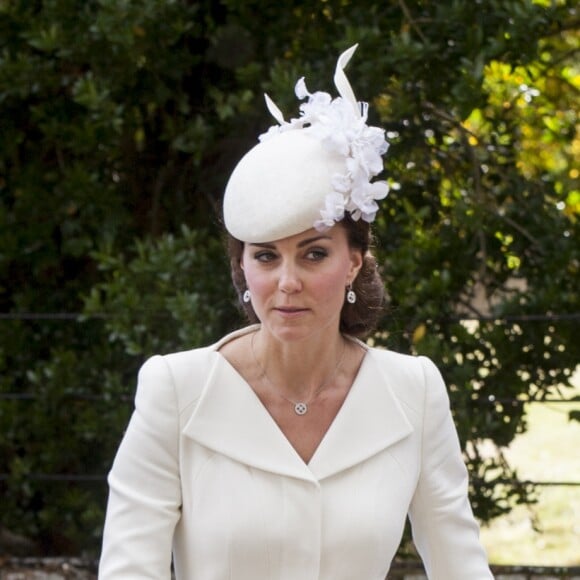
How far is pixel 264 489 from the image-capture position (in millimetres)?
2900

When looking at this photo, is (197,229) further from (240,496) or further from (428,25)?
(240,496)

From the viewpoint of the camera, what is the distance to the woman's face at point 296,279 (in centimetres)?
283

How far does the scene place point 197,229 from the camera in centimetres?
583

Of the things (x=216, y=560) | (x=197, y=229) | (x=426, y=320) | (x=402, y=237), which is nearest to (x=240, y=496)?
(x=216, y=560)

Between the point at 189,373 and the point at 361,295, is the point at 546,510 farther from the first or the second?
the point at 189,373

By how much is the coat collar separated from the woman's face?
0.57 feet

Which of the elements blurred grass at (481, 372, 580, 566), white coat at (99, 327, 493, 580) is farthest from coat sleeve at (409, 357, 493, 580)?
blurred grass at (481, 372, 580, 566)

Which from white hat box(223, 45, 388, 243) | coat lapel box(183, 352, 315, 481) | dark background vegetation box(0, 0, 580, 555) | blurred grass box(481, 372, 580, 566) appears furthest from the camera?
blurred grass box(481, 372, 580, 566)

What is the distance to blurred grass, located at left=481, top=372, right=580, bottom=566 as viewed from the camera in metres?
8.02

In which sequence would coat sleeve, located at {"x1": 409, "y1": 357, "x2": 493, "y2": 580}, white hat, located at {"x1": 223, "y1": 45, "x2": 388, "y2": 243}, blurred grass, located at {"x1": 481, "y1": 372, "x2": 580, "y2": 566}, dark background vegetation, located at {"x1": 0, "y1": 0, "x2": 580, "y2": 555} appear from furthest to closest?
blurred grass, located at {"x1": 481, "y1": 372, "x2": 580, "y2": 566}
dark background vegetation, located at {"x1": 0, "y1": 0, "x2": 580, "y2": 555}
coat sleeve, located at {"x1": 409, "y1": 357, "x2": 493, "y2": 580}
white hat, located at {"x1": 223, "y1": 45, "x2": 388, "y2": 243}

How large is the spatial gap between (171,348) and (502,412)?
127 centimetres

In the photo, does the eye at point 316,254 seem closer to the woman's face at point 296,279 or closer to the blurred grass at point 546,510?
the woman's face at point 296,279

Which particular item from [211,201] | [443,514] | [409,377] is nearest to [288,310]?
[409,377]

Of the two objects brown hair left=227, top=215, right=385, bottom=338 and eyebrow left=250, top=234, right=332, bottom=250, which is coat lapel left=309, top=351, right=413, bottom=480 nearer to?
brown hair left=227, top=215, right=385, bottom=338
